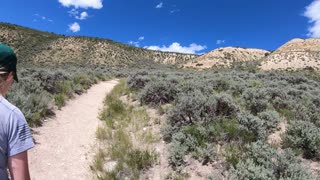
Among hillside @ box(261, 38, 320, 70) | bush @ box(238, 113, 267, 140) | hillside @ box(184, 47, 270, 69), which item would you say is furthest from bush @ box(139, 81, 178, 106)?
hillside @ box(184, 47, 270, 69)

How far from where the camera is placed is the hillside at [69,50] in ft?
270

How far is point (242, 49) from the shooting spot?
9512cm

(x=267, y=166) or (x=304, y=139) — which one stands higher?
(x=304, y=139)

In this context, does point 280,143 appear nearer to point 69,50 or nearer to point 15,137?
point 15,137

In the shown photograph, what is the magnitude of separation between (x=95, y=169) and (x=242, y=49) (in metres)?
93.4

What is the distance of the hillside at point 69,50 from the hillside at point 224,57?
62.5 feet

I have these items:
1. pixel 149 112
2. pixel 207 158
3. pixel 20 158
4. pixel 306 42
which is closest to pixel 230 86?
pixel 149 112

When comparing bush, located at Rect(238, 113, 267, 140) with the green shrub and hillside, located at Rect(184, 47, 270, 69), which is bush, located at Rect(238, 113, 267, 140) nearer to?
the green shrub

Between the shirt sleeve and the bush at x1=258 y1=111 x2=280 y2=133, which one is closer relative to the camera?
the shirt sleeve

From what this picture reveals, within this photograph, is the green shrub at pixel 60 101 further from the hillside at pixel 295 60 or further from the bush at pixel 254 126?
the hillside at pixel 295 60

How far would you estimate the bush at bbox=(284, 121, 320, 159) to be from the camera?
20.3 ft

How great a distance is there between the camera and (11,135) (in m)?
1.92

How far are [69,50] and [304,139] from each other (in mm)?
86710

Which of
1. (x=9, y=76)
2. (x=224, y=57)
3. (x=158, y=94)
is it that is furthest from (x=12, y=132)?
(x=224, y=57)
